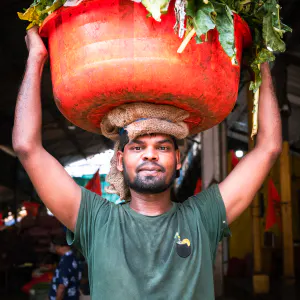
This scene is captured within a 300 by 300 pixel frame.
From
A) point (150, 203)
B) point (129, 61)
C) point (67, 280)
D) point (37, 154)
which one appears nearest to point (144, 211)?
point (150, 203)

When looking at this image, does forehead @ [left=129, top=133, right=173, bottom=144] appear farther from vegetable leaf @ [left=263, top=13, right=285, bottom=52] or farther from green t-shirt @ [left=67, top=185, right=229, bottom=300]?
vegetable leaf @ [left=263, top=13, right=285, bottom=52]

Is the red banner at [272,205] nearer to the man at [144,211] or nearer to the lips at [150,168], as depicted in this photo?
the man at [144,211]

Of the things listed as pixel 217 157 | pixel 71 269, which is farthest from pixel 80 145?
pixel 71 269

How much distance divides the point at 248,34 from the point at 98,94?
65 centimetres

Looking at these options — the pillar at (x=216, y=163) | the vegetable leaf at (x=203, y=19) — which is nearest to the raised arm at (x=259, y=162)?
the vegetable leaf at (x=203, y=19)

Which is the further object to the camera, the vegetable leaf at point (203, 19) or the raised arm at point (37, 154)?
the raised arm at point (37, 154)

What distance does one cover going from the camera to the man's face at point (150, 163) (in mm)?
1828

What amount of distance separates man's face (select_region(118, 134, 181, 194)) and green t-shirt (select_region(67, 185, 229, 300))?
0.48 feet

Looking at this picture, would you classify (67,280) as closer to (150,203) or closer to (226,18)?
(150,203)

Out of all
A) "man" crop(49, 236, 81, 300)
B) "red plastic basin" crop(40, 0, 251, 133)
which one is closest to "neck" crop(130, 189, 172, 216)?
"red plastic basin" crop(40, 0, 251, 133)

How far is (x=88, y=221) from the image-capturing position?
6.12 ft

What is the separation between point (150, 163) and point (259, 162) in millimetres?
486

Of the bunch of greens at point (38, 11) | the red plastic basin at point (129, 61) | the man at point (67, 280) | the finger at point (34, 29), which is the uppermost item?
the bunch of greens at point (38, 11)

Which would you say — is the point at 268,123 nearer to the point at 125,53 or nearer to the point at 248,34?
the point at 248,34
